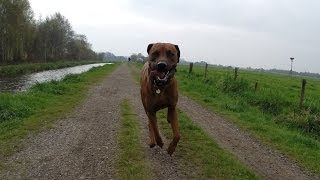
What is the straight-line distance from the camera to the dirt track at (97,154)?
273 inches

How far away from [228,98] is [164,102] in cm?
1235

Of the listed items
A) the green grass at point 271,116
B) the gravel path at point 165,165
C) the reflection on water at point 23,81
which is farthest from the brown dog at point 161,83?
the reflection on water at point 23,81

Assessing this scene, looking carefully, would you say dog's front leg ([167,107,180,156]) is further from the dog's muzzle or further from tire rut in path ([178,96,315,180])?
tire rut in path ([178,96,315,180])

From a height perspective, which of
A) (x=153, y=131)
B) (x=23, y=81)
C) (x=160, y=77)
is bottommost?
(x=23, y=81)

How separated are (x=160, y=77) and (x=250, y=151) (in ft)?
11.5

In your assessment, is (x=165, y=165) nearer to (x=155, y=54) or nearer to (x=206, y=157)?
(x=206, y=157)

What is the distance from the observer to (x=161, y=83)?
23.2ft

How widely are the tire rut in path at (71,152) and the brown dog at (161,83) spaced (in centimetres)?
122

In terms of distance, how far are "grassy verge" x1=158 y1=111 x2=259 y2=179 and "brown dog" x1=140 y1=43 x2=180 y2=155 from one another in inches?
23.7

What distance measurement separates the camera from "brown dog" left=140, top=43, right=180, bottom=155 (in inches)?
271

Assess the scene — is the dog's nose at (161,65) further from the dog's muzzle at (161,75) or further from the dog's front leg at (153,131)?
the dog's front leg at (153,131)

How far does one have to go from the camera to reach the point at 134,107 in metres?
15.1

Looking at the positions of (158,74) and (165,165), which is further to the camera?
(165,165)

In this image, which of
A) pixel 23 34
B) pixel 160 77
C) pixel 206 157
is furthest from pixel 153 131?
pixel 23 34
